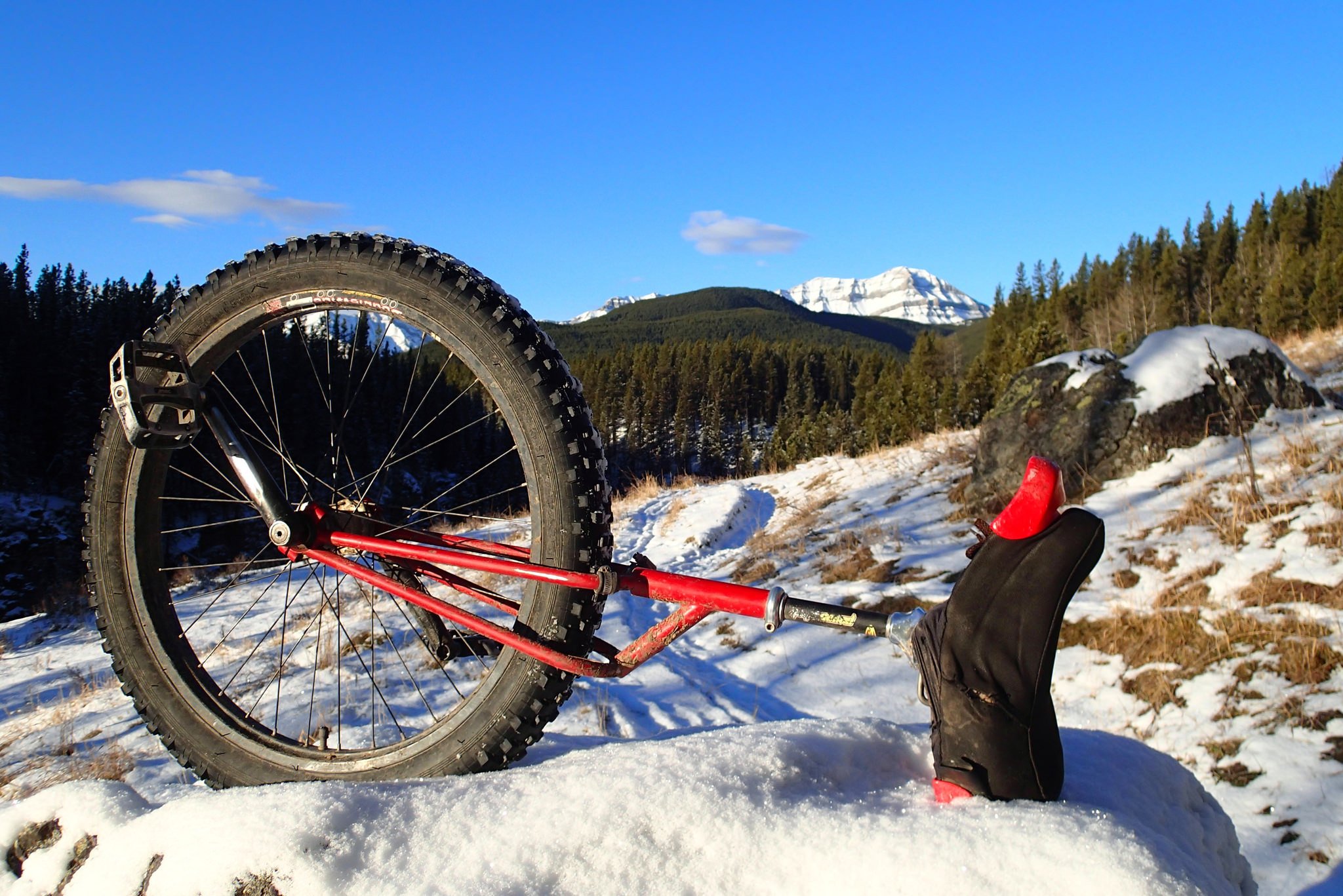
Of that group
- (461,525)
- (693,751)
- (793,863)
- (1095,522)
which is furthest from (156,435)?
(461,525)

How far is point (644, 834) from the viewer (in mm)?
1612

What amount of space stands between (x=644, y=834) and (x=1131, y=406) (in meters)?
7.88

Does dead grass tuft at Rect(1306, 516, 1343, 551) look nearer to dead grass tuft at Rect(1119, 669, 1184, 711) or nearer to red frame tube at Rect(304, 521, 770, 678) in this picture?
dead grass tuft at Rect(1119, 669, 1184, 711)

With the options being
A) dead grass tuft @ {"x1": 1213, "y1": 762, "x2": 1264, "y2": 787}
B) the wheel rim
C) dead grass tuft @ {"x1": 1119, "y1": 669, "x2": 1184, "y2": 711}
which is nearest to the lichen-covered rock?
dead grass tuft @ {"x1": 1119, "y1": 669, "x2": 1184, "y2": 711}

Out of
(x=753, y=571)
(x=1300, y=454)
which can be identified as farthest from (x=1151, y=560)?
(x=753, y=571)

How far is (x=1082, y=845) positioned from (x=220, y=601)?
7.69 metres

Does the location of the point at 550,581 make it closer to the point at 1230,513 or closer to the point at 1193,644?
the point at 1193,644

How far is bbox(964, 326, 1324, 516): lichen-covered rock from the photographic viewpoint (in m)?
7.57

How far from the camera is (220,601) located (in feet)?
23.7

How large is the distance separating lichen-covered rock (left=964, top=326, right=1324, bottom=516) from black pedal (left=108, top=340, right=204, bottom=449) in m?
7.22

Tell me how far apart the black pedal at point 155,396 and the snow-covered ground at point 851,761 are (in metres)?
1.10

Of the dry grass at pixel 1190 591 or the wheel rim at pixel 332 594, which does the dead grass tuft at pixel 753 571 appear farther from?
the dry grass at pixel 1190 591

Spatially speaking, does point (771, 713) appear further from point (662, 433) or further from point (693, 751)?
point (662, 433)

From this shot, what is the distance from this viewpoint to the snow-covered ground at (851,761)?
1.54 m
